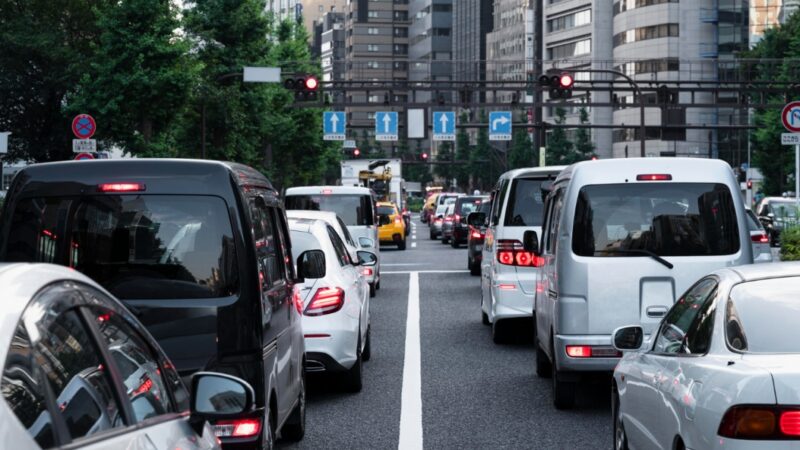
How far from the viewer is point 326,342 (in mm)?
11156

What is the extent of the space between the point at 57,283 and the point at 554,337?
25.5ft

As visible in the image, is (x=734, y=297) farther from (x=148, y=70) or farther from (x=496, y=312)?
(x=148, y=70)

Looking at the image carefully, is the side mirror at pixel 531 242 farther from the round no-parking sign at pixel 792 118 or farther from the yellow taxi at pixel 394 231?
the yellow taxi at pixel 394 231

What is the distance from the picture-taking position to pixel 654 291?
10539 millimetres

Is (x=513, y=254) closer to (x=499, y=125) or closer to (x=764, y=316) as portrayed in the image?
(x=764, y=316)

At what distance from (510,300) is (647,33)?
4132 inches

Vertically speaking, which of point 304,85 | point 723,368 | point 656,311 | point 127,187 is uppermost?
point 304,85

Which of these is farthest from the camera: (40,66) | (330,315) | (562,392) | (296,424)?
(40,66)

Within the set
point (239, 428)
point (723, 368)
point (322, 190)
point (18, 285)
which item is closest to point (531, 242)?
point (239, 428)

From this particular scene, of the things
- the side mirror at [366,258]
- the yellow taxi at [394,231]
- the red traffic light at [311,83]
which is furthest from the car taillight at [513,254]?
the red traffic light at [311,83]

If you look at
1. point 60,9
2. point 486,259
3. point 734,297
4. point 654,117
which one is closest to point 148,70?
point 60,9

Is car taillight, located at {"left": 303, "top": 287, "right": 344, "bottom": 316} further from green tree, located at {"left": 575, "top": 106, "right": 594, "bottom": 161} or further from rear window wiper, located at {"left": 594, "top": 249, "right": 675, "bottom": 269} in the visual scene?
green tree, located at {"left": 575, "top": 106, "right": 594, "bottom": 161}

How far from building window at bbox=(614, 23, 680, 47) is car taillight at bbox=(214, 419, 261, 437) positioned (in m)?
111

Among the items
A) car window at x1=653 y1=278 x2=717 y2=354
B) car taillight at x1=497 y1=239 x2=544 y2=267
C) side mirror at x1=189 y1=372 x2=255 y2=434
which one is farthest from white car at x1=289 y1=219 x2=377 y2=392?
side mirror at x1=189 y1=372 x2=255 y2=434
